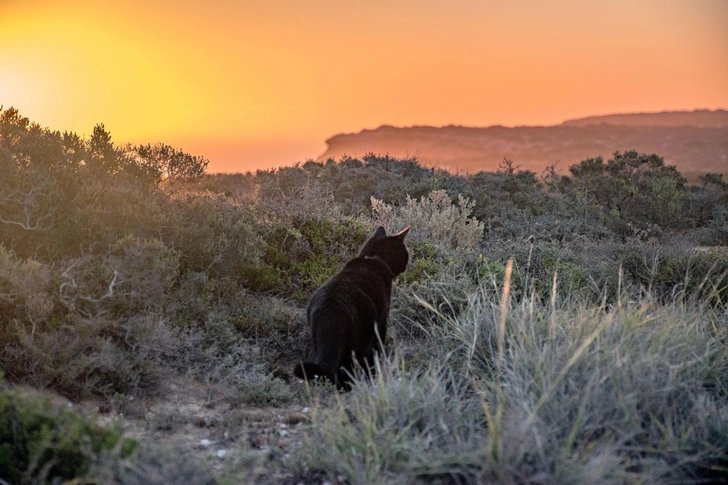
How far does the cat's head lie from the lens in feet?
19.3

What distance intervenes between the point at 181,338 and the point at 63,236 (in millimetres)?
1598

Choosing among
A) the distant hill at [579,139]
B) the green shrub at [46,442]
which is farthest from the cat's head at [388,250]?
the distant hill at [579,139]

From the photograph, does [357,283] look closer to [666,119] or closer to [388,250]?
[388,250]

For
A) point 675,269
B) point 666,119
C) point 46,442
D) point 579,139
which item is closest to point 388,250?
point 46,442

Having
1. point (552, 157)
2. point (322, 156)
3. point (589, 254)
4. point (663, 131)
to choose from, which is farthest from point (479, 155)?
point (589, 254)

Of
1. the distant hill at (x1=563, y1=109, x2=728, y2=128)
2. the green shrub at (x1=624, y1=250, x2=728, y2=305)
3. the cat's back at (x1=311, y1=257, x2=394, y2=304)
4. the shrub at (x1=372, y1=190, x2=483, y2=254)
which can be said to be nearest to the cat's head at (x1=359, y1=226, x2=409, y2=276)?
the cat's back at (x1=311, y1=257, x2=394, y2=304)

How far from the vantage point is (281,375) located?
17.7 ft

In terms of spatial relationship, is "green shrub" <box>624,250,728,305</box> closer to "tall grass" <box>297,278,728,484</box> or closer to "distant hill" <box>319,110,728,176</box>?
"tall grass" <box>297,278,728,484</box>

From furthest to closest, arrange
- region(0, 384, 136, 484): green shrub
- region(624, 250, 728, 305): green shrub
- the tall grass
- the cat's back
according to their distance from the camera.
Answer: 1. region(624, 250, 728, 305): green shrub
2. the cat's back
3. the tall grass
4. region(0, 384, 136, 484): green shrub

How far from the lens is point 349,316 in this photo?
5.00 m

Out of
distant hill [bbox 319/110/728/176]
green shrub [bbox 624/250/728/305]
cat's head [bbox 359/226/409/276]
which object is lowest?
green shrub [bbox 624/250/728/305]

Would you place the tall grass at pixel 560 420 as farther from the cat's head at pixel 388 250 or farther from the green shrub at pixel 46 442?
the cat's head at pixel 388 250

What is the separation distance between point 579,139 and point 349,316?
252 feet

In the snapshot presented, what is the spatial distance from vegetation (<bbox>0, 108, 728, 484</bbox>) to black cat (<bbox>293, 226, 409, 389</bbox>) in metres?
0.22
